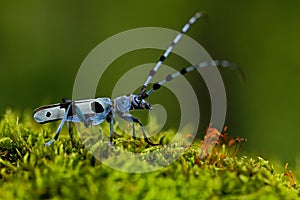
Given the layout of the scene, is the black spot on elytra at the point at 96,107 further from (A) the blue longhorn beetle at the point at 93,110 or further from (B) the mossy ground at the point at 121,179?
(B) the mossy ground at the point at 121,179

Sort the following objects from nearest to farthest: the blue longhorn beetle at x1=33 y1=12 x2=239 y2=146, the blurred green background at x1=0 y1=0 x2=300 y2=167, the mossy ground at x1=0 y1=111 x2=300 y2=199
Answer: the mossy ground at x1=0 y1=111 x2=300 y2=199, the blue longhorn beetle at x1=33 y1=12 x2=239 y2=146, the blurred green background at x1=0 y1=0 x2=300 y2=167

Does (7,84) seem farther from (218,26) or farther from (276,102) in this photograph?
(276,102)

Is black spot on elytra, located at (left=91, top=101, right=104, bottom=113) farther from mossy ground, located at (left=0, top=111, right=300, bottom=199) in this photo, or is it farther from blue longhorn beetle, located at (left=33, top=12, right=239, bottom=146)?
mossy ground, located at (left=0, top=111, right=300, bottom=199)

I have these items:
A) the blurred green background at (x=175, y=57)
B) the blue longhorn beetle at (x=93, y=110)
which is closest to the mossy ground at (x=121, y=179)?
the blue longhorn beetle at (x=93, y=110)

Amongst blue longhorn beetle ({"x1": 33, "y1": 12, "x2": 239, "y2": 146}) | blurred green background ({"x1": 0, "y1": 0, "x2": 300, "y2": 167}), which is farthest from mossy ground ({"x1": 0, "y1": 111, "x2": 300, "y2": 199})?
blurred green background ({"x1": 0, "y1": 0, "x2": 300, "y2": 167})

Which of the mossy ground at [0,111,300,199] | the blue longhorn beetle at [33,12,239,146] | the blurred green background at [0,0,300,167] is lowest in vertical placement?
the mossy ground at [0,111,300,199]

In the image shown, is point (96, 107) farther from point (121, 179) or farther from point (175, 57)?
point (175, 57)
